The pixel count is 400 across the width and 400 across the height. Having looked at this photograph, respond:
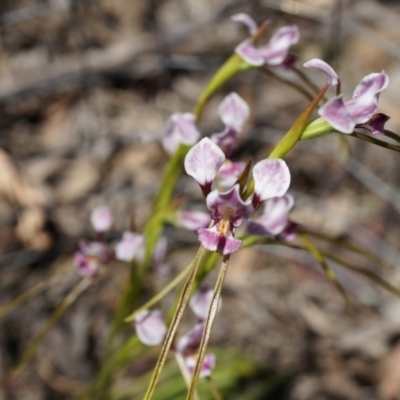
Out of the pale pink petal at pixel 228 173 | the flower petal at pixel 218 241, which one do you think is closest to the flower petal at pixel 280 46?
the pale pink petal at pixel 228 173

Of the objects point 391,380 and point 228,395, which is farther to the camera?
point 391,380

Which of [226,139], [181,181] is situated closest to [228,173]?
[226,139]

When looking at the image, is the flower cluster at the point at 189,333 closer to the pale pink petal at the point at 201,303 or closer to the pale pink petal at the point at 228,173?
the pale pink petal at the point at 201,303

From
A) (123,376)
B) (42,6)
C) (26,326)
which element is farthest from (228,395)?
(42,6)

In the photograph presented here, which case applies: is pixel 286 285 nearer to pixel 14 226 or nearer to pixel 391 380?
pixel 391 380

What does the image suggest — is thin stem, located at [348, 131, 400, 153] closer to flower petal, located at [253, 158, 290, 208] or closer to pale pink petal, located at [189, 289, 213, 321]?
flower petal, located at [253, 158, 290, 208]

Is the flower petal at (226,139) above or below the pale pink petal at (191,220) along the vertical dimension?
above
